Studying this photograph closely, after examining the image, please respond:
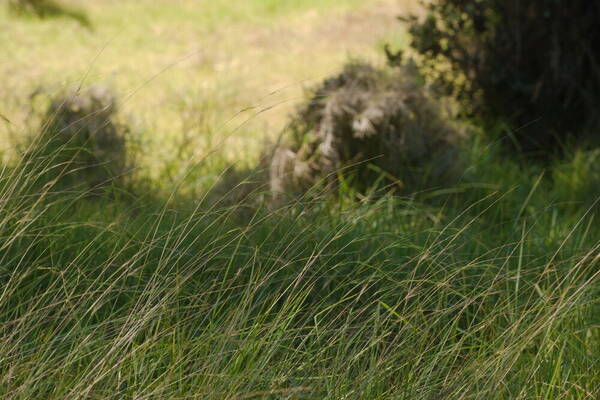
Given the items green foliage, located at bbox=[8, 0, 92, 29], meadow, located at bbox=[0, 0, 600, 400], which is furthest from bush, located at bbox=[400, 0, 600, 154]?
green foliage, located at bbox=[8, 0, 92, 29]

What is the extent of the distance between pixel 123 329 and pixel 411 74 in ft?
9.34

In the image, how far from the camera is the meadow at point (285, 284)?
2.27m

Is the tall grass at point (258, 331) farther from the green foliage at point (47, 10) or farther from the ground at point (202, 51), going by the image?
the green foliage at point (47, 10)

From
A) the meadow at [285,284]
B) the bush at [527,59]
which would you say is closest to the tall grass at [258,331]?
the meadow at [285,284]

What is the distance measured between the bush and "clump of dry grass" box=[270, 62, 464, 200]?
2.77 feet

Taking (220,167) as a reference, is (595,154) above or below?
below

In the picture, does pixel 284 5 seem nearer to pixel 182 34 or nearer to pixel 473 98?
pixel 182 34

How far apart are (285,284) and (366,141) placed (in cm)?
174

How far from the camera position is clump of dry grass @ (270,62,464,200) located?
430 centimetres

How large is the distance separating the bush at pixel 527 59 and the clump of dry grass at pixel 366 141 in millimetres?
843

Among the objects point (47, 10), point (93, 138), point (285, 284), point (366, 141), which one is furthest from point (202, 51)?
point (285, 284)

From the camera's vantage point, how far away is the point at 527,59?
5.32m

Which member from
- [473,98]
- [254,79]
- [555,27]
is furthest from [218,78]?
[555,27]

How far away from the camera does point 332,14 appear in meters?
9.78
